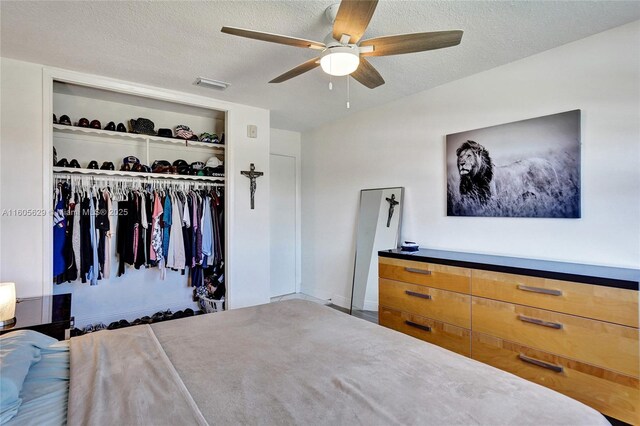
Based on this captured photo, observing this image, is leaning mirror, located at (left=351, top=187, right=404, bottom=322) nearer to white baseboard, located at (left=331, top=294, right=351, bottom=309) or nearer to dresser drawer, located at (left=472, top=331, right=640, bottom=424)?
white baseboard, located at (left=331, top=294, right=351, bottom=309)

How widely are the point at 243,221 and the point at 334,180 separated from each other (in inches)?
55.4

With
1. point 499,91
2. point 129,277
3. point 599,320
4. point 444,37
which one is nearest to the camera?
point 444,37

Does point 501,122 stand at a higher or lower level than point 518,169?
higher

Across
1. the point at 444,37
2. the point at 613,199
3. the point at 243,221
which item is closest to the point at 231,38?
the point at 444,37

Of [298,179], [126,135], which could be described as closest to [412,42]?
[126,135]

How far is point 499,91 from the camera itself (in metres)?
2.75

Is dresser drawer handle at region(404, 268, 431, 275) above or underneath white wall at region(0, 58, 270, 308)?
underneath

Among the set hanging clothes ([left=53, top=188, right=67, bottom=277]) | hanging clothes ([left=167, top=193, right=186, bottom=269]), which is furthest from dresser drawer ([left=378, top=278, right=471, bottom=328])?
hanging clothes ([left=53, top=188, right=67, bottom=277])

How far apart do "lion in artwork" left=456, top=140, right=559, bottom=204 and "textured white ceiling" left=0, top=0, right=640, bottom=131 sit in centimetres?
74

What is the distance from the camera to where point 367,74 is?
85.7 inches

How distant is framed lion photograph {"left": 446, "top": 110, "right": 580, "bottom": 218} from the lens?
2342 millimetres

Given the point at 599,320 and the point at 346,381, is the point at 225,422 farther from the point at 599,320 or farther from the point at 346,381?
the point at 599,320

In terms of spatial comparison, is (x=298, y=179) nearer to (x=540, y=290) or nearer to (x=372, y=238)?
(x=372, y=238)

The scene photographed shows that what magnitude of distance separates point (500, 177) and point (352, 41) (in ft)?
5.70
